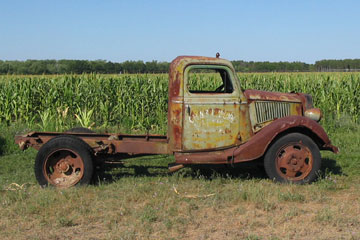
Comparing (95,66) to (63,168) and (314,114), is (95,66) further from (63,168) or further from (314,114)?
(314,114)

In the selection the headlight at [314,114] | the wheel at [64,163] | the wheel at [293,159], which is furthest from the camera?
the headlight at [314,114]

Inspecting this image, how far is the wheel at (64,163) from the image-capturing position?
6133mm

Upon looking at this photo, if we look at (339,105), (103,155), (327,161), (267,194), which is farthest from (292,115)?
(339,105)

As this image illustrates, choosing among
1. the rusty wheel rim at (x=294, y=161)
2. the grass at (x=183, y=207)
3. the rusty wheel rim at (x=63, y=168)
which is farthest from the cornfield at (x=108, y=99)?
the rusty wheel rim at (x=294, y=161)

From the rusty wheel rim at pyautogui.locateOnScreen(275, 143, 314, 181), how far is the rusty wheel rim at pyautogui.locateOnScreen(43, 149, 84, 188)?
2.97 meters

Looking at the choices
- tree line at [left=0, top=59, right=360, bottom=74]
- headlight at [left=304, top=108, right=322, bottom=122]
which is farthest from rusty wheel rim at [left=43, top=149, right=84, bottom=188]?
tree line at [left=0, top=59, right=360, bottom=74]

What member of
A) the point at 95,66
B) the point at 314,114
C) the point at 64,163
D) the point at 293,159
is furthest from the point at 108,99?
the point at 95,66

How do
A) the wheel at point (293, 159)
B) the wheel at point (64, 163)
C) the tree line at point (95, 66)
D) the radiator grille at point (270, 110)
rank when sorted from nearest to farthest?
the wheel at point (64, 163), the wheel at point (293, 159), the radiator grille at point (270, 110), the tree line at point (95, 66)

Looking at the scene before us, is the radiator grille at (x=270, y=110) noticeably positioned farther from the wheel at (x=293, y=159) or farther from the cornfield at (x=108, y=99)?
the cornfield at (x=108, y=99)

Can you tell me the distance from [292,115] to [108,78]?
28.9 ft

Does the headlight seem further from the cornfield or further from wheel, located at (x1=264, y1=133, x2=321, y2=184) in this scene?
the cornfield

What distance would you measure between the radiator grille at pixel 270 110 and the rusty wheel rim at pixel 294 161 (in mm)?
604

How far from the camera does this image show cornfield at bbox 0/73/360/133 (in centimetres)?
1318

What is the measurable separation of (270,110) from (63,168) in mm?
3313
